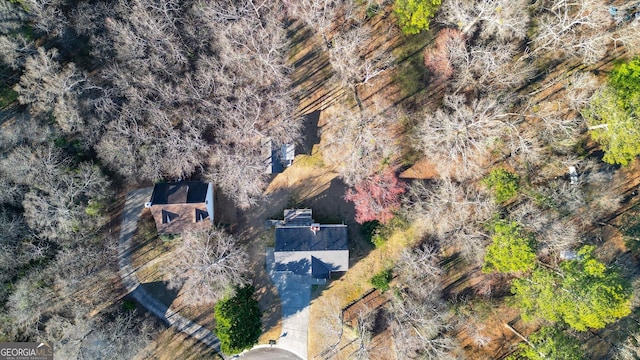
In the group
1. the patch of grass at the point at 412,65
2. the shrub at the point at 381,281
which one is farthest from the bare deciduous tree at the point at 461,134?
the shrub at the point at 381,281

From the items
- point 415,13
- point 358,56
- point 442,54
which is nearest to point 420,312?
point 442,54

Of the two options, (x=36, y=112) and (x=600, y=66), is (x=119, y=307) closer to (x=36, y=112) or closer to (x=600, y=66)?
(x=36, y=112)

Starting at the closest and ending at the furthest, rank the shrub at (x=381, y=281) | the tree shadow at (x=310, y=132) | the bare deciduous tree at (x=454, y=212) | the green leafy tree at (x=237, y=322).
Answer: the green leafy tree at (x=237, y=322) < the bare deciduous tree at (x=454, y=212) < the shrub at (x=381, y=281) < the tree shadow at (x=310, y=132)

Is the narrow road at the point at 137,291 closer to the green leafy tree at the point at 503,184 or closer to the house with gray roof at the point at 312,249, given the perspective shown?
the house with gray roof at the point at 312,249

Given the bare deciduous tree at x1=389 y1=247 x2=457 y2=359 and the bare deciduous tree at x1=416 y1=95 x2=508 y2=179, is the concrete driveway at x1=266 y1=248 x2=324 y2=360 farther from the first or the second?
the bare deciduous tree at x1=416 y1=95 x2=508 y2=179

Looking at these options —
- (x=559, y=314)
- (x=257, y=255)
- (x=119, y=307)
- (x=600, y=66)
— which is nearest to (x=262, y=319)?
(x=257, y=255)
